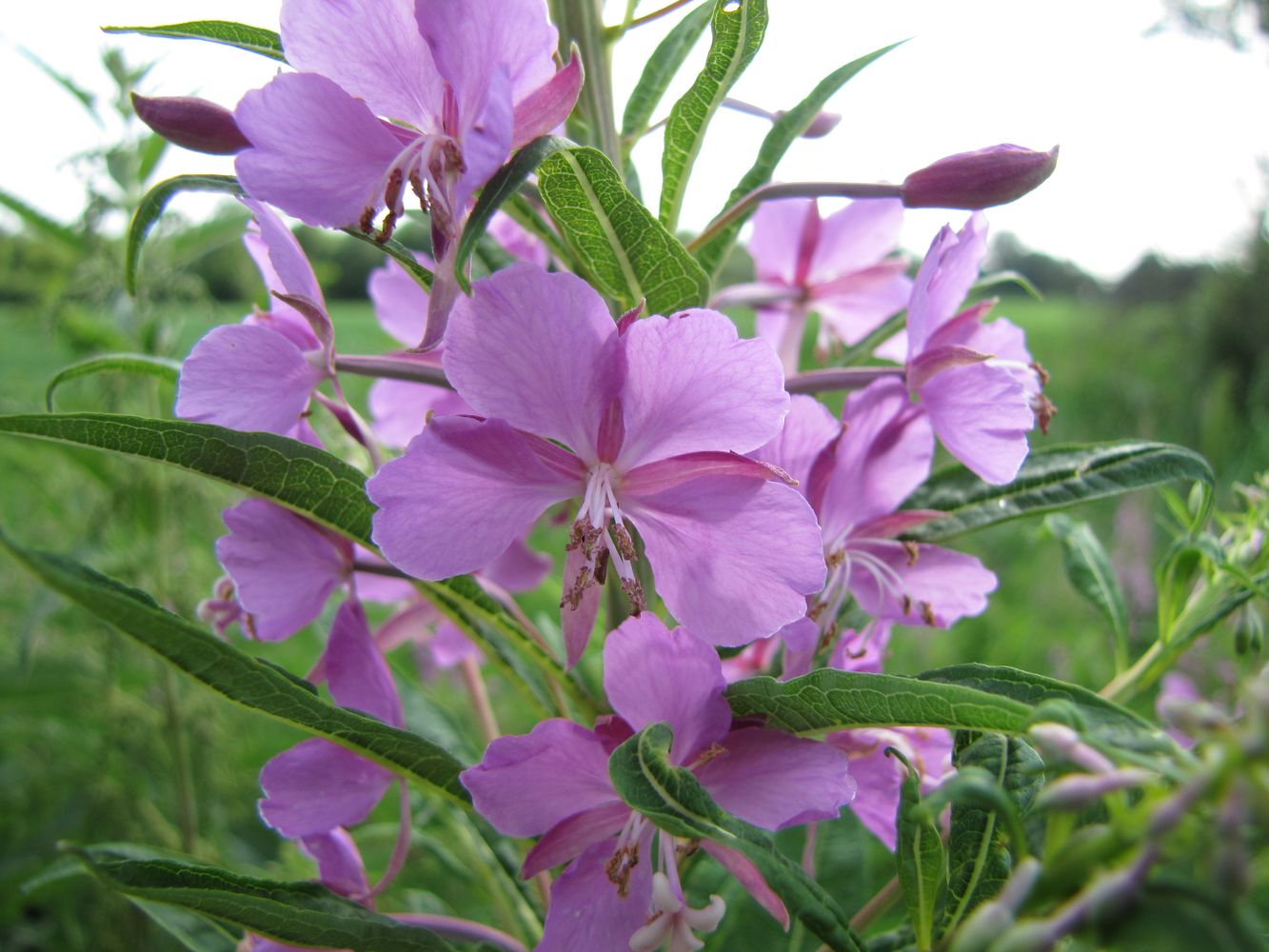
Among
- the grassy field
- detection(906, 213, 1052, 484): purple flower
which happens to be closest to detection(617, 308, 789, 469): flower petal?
detection(906, 213, 1052, 484): purple flower

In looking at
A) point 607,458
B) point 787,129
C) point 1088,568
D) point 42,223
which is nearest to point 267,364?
point 607,458

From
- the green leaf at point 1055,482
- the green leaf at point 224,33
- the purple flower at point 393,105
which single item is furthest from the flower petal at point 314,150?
the green leaf at point 1055,482

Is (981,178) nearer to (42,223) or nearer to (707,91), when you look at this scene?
(707,91)

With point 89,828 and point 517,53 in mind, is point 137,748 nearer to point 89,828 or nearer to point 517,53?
point 89,828

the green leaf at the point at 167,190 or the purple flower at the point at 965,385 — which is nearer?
the green leaf at the point at 167,190

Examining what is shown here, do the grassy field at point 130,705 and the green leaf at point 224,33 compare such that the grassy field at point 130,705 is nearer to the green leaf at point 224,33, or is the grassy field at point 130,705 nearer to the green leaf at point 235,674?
the green leaf at point 235,674

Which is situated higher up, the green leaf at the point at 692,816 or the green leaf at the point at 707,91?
the green leaf at the point at 707,91
